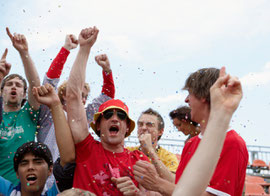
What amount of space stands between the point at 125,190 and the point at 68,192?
58 centimetres

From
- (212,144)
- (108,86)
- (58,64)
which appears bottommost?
(212,144)

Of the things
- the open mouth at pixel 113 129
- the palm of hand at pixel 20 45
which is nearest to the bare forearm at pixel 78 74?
the open mouth at pixel 113 129

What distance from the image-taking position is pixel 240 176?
2.03m

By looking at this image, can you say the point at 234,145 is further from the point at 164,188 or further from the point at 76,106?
the point at 76,106

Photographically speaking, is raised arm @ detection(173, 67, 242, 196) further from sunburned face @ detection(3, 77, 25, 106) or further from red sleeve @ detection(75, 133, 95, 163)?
sunburned face @ detection(3, 77, 25, 106)

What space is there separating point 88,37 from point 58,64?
780mm

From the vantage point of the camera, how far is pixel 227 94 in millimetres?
1391

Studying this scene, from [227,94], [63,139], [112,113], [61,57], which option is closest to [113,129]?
[112,113]

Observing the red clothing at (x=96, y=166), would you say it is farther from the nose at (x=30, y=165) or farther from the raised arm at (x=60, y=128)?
the nose at (x=30, y=165)

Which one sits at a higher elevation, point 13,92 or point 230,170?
point 13,92

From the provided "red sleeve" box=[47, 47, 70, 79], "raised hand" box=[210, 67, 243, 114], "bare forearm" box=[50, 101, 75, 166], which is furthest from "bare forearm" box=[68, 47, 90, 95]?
"raised hand" box=[210, 67, 243, 114]

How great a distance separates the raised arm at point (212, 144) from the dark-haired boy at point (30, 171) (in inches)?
71.8

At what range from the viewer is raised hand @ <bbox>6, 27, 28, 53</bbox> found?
3.47 meters

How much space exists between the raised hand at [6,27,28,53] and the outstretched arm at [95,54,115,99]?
0.84m
